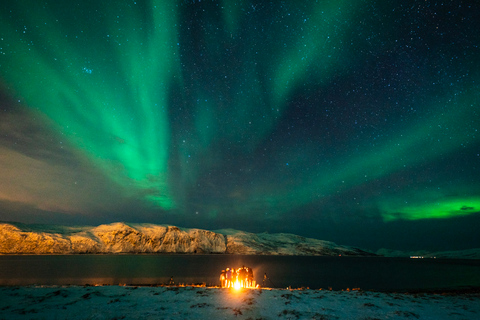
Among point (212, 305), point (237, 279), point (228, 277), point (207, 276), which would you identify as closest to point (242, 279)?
point (237, 279)

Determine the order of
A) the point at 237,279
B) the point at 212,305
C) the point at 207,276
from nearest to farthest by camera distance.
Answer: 1. the point at 212,305
2. the point at 237,279
3. the point at 207,276

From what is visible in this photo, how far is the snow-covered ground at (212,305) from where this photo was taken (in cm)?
1228

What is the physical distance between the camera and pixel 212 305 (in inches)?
548

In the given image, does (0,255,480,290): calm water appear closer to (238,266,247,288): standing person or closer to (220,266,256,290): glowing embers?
(220,266,256,290): glowing embers

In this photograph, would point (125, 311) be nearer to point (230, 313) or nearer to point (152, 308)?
point (152, 308)

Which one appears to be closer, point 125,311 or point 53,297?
point 125,311

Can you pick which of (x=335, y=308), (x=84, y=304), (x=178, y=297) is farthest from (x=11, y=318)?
(x=335, y=308)

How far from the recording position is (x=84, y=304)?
13305 millimetres

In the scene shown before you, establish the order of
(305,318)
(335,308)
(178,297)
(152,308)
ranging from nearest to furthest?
1. (305,318)
2. (152,308)
3. (335,308)
4. (178,297)

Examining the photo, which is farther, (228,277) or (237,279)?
(228,277)

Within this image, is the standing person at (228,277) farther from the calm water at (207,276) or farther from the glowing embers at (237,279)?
the calm water at (207,276)

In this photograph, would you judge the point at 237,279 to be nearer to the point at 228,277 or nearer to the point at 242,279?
the point at 242,279

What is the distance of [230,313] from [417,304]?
1189 centimetres

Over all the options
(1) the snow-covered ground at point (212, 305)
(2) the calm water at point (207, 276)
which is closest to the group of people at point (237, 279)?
(1) the snow-covered ground at point (212, 305)
